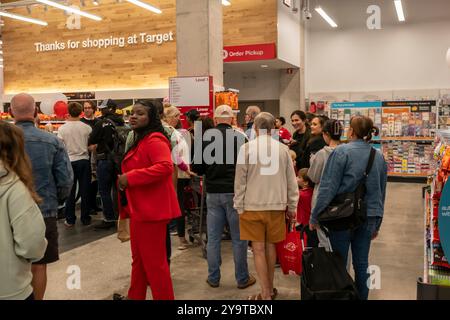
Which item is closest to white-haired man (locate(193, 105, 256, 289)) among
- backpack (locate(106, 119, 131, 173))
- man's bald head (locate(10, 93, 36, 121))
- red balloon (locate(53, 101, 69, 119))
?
backpack (locate(106, 119, 131, 173))

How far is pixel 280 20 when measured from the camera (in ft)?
38.6

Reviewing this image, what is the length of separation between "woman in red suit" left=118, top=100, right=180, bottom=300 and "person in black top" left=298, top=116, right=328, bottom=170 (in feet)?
6.35

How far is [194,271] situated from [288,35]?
921 centimetres

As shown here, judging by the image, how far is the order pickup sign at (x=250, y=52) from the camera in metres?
11.4

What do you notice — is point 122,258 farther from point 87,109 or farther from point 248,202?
point 87,109

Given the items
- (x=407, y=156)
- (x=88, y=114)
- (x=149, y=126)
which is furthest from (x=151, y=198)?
(x=407, y=156)

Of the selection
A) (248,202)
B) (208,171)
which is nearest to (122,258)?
(208,171)

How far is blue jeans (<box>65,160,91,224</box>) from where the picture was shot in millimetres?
6527

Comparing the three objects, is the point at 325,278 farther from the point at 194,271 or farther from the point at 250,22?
the point at 250,22

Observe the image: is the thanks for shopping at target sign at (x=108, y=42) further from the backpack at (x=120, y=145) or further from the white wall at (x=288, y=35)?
the backpack at (x=120, y=145)

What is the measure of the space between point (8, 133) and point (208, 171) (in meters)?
2.16

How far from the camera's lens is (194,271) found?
15.1ft

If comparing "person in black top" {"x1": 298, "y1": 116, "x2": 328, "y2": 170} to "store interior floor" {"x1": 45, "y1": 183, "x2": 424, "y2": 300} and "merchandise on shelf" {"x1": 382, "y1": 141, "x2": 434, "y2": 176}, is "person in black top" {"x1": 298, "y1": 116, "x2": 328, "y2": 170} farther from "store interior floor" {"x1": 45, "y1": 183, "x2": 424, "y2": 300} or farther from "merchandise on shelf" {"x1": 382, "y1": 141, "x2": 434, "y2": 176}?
"merchandise on shelf" {"x1": 382, "y1": 141, "x2": 434, "y2": 176}

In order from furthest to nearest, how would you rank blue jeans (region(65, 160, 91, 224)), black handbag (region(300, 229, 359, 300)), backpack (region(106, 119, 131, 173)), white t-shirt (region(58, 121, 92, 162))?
1. blue jeans (region(65, 160, 91, 224))
2. white t-shirt (region(58, 121, 92, 162))
3. backpack (region(106, 119, 131, 173))
4. black handbag (region(300, 229, 359, 300))
